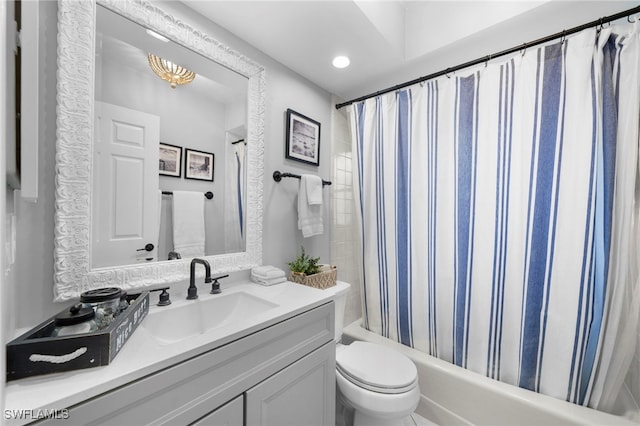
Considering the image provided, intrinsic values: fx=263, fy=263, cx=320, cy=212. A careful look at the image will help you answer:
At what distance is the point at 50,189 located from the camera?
0.86 metres

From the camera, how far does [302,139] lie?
5.73 ft

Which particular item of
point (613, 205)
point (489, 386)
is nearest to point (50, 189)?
point (489, 386)

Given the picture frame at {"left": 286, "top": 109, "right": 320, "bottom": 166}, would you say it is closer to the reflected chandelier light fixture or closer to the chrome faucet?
the reflected chandelier light fixture

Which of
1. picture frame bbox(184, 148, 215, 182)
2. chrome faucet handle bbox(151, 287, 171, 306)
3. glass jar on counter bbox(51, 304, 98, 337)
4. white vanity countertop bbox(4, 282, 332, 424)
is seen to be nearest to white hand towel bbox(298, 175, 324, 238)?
picture frame bbox(184, 148, 215, 182)

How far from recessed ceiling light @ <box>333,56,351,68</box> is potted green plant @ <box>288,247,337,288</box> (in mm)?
1234

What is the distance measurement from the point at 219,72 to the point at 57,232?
97cm

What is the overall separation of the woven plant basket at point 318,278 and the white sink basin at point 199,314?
1.15 feet

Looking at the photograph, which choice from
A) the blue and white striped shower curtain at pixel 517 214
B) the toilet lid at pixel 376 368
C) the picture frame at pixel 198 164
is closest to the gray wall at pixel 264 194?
the picture frame at pixel 198 164

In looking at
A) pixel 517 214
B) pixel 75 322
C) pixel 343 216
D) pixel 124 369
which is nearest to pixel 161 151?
pixel 75 322

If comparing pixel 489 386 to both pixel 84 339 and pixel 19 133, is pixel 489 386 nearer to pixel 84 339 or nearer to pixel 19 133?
pixel 84 339

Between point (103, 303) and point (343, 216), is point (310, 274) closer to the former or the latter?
point (343, 216)

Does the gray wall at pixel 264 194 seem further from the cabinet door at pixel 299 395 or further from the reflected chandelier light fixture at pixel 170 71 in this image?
the cabinet door at pixel 299 395

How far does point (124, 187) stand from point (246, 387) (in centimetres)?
86

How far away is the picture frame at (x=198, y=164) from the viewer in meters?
1.20
